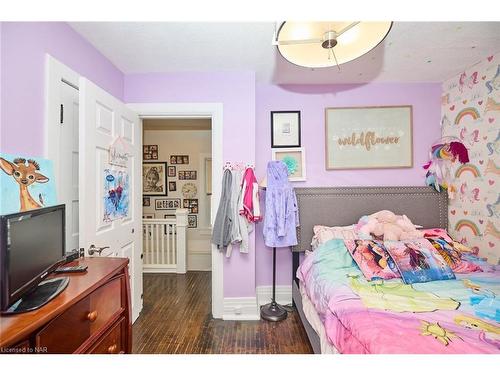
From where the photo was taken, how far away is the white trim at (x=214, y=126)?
2.38 meters

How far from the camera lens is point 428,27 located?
1.70m

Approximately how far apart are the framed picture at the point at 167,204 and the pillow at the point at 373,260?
3528 millimetres

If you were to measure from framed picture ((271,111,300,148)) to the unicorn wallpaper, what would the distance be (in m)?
1.58

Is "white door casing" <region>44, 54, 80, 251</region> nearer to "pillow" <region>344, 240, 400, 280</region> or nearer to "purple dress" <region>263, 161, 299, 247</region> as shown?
"purple dress" <region>263, 161, 299, 247</region>

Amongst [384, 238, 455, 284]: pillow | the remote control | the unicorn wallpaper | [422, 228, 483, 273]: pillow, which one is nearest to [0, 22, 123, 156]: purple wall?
the remote control

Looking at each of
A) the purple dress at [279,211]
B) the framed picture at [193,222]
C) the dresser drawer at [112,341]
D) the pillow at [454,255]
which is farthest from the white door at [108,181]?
the pillow at [454,255]

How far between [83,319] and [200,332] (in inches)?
55.1

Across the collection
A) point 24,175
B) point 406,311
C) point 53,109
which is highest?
point 53,109

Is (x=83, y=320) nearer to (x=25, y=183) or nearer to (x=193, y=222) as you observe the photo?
(x=25, y=183)

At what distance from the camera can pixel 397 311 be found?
129cm

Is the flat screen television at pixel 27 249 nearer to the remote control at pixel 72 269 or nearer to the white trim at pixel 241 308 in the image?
the remote control at pixel 72 269

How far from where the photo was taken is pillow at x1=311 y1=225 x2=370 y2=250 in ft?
7.61

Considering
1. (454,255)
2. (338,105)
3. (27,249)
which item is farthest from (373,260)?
(27,249)
